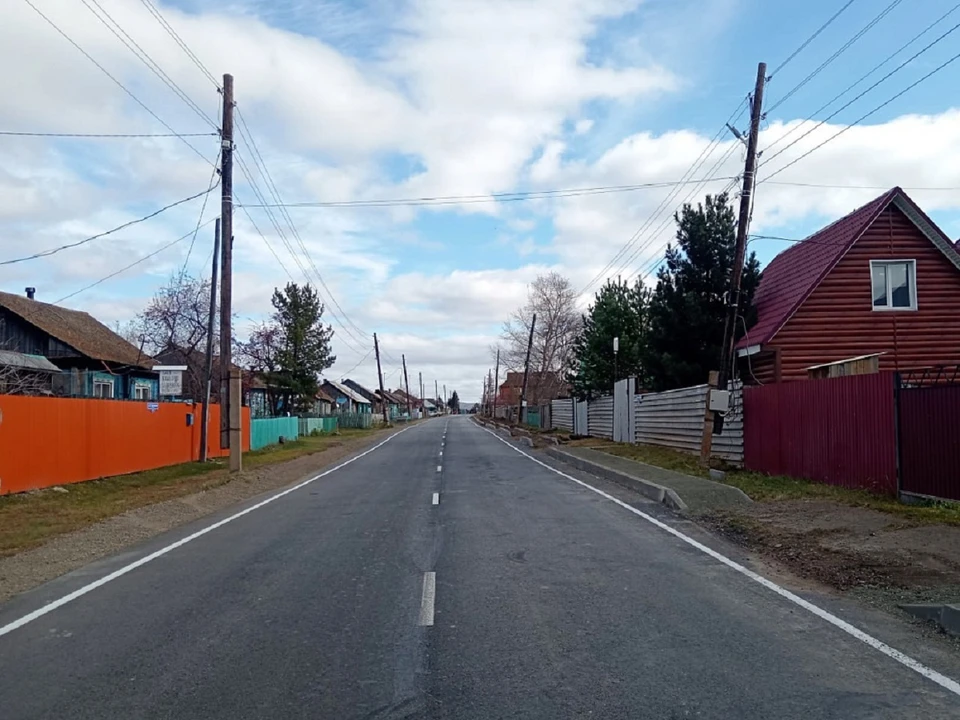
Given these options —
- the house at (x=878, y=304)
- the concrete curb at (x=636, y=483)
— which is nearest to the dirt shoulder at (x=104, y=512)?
the concrete curb at (x=636, y=483)

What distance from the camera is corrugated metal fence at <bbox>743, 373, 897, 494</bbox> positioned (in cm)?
1500

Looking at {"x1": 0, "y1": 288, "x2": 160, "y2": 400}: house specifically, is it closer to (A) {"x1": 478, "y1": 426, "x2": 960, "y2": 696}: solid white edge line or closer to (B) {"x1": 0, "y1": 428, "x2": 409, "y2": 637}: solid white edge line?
(B) {"x1": 0, "y1": 428, "x2": 409, "y2": 637}: solid white edge line

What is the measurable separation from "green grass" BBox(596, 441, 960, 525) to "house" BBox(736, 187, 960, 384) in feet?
15.5

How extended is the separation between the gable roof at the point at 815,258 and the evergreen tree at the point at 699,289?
946 millimetres

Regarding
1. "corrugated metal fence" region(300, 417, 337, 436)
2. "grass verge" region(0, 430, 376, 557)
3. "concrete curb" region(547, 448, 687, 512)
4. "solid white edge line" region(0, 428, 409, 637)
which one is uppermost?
"corrugated metal fence" region(300, 417, 337, 436)

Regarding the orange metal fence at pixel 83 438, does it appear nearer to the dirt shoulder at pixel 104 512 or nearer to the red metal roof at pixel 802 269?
the dirt shoulder at pixel 104 512

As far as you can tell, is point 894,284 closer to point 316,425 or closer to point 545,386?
point 316,425

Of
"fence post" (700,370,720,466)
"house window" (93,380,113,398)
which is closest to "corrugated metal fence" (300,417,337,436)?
"house window" (93,380,113,398)

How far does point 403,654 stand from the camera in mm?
6938

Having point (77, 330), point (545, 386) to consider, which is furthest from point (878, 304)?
point (545, 386)

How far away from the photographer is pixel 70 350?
3866 cm

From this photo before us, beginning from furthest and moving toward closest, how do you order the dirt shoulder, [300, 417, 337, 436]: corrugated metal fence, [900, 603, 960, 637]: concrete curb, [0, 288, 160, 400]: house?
[300, 417, 337, 436]: corrugated metal fence, [0, 288, 160, 400]: house, the dirt shoulder, [900, 603, 960, 637]: concrete curb

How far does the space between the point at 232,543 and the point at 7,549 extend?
119 inches

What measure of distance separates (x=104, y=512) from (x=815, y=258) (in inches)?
845
